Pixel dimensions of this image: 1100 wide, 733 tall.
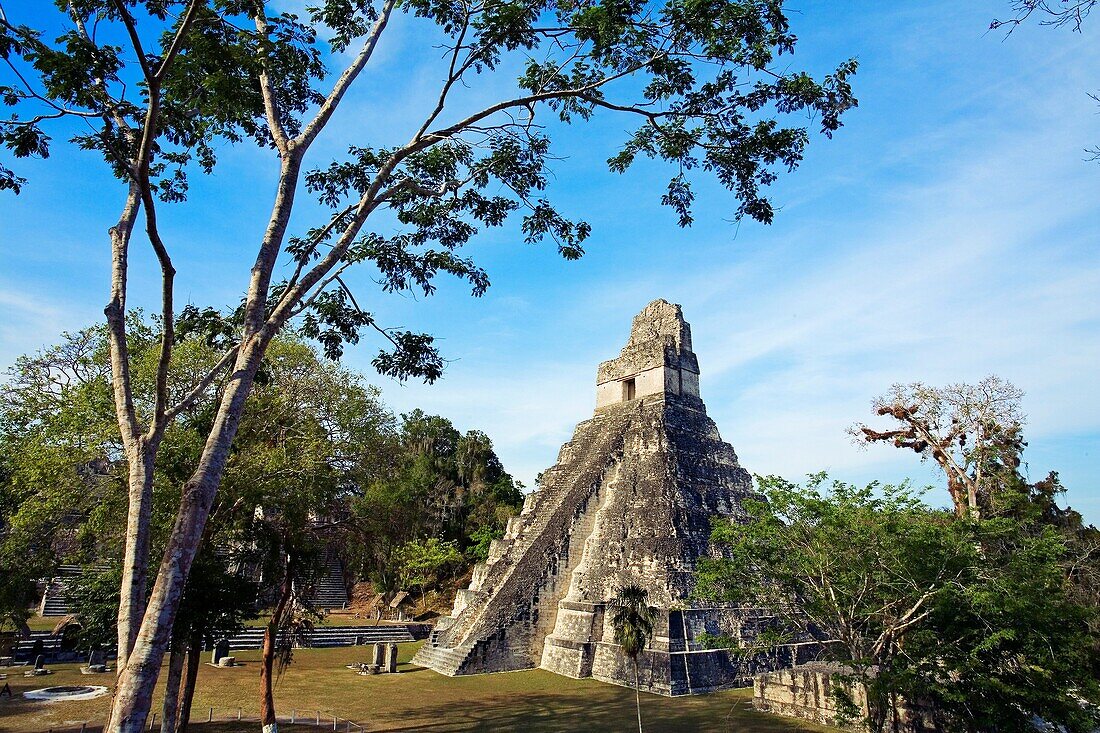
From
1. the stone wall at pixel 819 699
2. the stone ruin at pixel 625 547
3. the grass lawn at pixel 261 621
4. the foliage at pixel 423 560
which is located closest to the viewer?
the stone wall at pixel 819 699

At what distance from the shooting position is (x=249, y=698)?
12.7m

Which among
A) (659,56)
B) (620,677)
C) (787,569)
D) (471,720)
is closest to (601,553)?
(620,677)

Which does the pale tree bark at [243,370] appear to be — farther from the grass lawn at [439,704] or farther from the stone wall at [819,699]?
the stone wall at [819,699]

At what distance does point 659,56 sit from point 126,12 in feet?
15.3

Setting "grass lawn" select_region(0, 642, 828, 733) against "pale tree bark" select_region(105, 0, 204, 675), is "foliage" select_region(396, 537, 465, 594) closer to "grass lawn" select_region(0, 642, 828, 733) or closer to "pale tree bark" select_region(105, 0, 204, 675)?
"grass lawn" select_region(0, 642, 828, 733)

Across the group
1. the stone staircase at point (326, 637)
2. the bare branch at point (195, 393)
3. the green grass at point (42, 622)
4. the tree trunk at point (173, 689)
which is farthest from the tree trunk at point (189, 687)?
the green grass at point (42, 622)

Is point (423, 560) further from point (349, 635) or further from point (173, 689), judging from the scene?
point (173, 689)

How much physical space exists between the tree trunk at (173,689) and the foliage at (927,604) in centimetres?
813

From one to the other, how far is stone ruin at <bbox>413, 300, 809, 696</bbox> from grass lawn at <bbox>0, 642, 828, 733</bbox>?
633 millimetres

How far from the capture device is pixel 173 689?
347 inches

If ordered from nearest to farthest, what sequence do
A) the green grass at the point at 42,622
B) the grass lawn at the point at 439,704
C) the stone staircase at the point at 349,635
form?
1. the grass lawn at the point at 439,704
2. the stone staircase at the point at 349,635
3. the green grass at the point at 42,622

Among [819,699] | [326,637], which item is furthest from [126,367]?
[326,637]

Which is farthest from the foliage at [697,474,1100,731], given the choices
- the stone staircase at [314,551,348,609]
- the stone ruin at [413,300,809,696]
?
the stone staircase at [314,551,348,609]

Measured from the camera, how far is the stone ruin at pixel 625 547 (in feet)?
46.0
